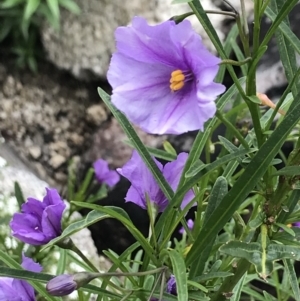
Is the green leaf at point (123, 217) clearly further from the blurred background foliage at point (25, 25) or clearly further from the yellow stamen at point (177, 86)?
the blurred background foliage at point (25, 25)

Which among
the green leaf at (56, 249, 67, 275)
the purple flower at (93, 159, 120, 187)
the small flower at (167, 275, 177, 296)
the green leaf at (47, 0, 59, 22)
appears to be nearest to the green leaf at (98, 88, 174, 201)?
the small flower at (167, 275, 177, 296)

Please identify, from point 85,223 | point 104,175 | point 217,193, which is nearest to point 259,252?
point 217,193

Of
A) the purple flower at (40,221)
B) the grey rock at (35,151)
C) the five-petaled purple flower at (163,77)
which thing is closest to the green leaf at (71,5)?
the grey rock at (35,151)

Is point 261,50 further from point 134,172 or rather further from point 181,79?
point 134,172

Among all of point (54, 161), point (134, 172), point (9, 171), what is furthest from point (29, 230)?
point (54, 161)

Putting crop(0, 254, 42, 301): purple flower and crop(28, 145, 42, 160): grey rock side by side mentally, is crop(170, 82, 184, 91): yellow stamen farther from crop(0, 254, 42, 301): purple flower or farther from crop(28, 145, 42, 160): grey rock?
crop(28, 145, 42, 160): grey rock
